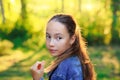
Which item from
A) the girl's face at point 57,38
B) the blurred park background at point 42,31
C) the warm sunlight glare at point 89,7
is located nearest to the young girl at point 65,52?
the girl's face at point 57,38

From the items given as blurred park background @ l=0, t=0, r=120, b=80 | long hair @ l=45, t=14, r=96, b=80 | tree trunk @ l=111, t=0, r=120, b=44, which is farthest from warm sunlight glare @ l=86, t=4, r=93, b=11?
long hair @ l=45, t=14, r=96, b=80

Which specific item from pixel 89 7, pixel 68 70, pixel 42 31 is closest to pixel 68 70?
pixel 68 70

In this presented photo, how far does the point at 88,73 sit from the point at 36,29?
220cm

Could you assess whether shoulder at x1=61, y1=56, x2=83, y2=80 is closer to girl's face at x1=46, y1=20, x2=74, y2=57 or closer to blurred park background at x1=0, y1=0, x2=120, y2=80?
girl's face at x1=46, y1=20, x2=74, y2=57

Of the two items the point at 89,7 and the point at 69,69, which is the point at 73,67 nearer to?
the point at 69,69

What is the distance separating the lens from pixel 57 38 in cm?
170

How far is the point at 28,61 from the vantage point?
3900 millimetres

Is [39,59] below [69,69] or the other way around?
below

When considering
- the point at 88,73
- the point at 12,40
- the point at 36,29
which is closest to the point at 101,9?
the point at 36,29

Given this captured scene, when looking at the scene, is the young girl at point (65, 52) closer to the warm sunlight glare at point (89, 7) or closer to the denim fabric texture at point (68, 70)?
the denim fabric texture at point (68, 70)

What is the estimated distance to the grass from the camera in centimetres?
387

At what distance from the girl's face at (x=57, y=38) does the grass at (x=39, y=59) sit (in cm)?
199

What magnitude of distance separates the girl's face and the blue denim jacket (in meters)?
0.06

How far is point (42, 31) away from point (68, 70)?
2.19 metres
